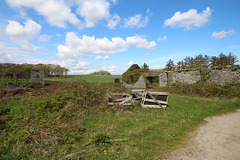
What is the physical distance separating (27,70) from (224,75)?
110ft

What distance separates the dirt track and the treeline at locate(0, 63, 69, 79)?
27.7 meters

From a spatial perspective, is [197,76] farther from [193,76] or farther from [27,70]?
[27,70]

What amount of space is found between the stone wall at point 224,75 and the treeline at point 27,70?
30631 mm

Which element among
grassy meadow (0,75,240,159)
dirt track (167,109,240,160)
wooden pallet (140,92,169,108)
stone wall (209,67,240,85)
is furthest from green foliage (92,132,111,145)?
stone wall (209,67,240,85)

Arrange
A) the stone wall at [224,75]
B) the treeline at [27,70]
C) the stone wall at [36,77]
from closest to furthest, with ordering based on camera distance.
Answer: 1. the stone wall at [224,75]
2. the stone wall at [36,77]
3. the treeline at [27,70]

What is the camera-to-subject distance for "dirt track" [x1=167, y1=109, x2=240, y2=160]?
3371 mm

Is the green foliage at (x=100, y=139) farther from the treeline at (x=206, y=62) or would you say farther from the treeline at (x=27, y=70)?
the treeline at (x=27, y=70)

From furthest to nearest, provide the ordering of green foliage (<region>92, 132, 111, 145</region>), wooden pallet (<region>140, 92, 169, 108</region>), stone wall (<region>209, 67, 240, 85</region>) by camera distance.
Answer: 1. stone wall (<region>209, 67, 240, 85</region>)
2. wooden pallet (<region>140, 92, 169, 108</region>)
3. green foliage (<region>92, 132, 111, 145</region>)

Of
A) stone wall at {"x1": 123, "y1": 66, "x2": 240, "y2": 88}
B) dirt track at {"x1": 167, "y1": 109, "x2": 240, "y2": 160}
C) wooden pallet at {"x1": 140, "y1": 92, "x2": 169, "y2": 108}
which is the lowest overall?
dirt track at {"x1": 167, "y1": 109, "x2": 240, "y2": 160}

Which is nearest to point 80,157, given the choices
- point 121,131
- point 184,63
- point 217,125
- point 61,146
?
point 61,146

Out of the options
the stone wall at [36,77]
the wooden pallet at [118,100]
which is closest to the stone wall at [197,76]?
the wooden pallet at [118,100]

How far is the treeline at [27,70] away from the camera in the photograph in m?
22.2

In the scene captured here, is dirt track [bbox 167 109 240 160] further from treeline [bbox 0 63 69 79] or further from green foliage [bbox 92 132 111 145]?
treeline [bbox 0 63 69 79]

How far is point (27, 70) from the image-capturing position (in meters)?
25.0
